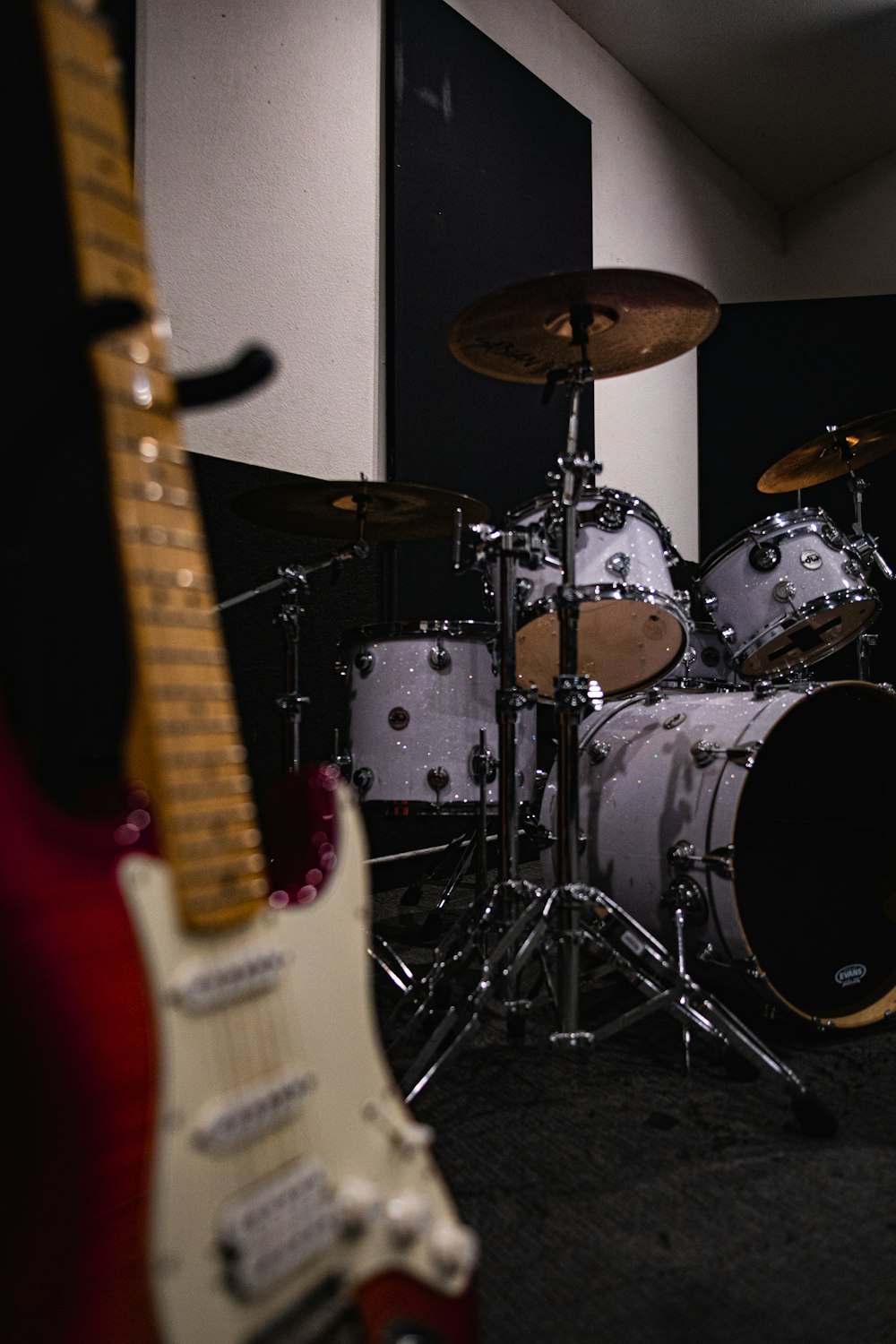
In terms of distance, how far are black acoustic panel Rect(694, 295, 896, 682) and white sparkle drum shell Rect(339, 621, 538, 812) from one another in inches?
116

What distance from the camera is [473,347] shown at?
1801 mm

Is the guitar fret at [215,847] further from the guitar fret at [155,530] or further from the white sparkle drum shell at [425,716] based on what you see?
the white sparkle drum shell at [425,716]

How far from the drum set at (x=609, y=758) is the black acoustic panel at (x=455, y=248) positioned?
1.03m

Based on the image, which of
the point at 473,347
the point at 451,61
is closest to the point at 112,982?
the point at 473,347

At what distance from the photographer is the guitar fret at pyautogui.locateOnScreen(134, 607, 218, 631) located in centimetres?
66

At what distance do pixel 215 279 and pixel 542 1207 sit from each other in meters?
2.49

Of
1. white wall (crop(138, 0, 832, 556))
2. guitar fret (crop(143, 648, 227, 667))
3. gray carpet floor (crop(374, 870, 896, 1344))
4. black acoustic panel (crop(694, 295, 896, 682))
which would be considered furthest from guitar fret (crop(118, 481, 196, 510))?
black acoustic panel (crop(694, 295, 896, 682))

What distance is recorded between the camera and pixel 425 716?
6.99 ft

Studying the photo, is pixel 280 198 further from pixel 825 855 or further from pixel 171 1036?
pixel 171 1036

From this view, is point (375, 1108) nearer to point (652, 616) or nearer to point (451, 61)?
point (652, 616)

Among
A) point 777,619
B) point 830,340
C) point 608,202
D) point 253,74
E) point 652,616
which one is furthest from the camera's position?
point 830,340

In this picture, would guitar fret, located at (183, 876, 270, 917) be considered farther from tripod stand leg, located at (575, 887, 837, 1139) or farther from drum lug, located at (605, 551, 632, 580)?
drum lug, located at (605, 551, 632, 580)

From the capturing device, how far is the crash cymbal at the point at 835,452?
2.54 metres

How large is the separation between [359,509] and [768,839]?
1.14 m
